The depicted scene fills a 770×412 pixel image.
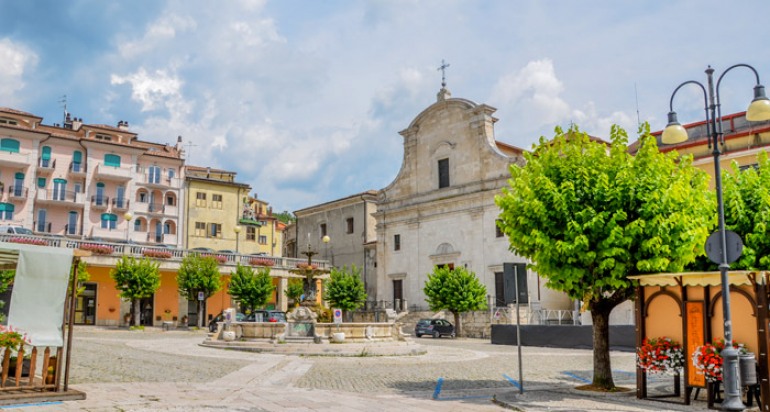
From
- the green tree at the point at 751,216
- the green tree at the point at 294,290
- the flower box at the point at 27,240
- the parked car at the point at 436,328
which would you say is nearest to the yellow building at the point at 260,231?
the green tree at the point at 294,290

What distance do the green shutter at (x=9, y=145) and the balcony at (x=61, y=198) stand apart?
355 centimetres

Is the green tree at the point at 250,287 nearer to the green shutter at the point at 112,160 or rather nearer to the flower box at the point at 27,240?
the flower box at the point at 27,240

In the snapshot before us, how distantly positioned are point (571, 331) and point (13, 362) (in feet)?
80.8

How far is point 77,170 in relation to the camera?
51.8 meters

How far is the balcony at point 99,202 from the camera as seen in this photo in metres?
52.6

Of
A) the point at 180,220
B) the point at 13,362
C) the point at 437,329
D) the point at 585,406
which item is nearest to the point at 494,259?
the point at 437,329

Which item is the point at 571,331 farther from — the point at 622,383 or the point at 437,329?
the point at 622,383

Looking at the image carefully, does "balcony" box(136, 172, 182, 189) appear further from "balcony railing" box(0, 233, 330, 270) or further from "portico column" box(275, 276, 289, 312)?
"portico column" box(275, 276, 289, 312)

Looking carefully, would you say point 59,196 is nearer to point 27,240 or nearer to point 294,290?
point 27,240

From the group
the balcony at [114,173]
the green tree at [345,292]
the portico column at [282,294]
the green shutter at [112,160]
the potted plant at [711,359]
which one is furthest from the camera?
the green shutter at [112,160]

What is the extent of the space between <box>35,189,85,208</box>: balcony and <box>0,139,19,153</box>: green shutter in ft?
11.6

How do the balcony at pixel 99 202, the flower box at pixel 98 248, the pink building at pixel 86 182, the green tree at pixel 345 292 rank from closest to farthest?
the flower box at pixel 98 248
the green tree at pixel 345 292
the pink building at pixel 86 182
the balcony at pixel 99 202

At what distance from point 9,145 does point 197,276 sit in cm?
1986

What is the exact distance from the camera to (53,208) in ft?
168
